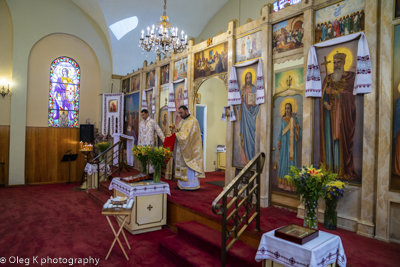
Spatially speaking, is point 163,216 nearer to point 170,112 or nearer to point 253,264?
point 253,264

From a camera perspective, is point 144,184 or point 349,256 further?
point 144,184

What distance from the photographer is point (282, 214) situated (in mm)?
5363

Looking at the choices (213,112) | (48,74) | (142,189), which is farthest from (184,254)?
(48,74)

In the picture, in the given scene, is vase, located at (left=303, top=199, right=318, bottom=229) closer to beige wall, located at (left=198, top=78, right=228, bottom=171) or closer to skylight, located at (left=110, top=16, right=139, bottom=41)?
beige wall, located at (left=198, top=78, right=228, bottom=171)

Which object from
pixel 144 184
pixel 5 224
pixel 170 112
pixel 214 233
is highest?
pixel 170 112

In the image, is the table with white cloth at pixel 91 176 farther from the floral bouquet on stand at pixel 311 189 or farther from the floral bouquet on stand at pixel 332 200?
the floral bouquet on stand at pixel 311 189

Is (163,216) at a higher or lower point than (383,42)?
lower

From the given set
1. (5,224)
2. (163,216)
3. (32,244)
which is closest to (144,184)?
(163,216)

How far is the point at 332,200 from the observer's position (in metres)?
4.55

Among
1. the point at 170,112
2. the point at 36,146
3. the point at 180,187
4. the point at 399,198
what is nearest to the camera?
the point at 399,198

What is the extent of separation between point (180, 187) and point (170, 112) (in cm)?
302

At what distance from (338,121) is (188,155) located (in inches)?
152

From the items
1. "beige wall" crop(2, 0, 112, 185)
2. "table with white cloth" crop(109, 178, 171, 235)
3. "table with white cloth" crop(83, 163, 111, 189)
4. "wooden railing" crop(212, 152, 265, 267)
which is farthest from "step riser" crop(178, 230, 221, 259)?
"beige wall" crop(2, 0, 112, 185)

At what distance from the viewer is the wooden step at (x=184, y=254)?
417 centimetres
